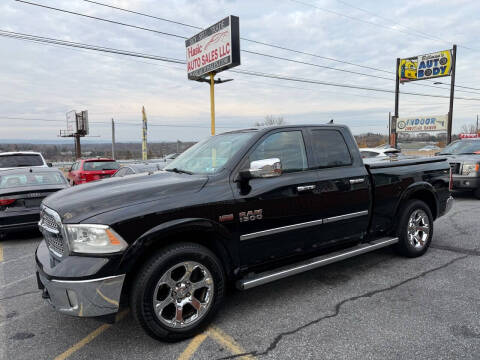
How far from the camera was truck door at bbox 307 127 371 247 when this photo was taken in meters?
3.83

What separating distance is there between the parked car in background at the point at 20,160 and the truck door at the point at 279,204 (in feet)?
32.8

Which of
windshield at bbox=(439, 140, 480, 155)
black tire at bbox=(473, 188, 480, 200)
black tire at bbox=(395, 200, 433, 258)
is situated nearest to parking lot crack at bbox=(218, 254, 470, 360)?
black tire at bbox=(395, 200, 433, 258)

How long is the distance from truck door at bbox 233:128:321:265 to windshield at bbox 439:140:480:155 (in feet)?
30.9

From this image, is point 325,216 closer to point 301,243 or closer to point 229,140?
point 301,243

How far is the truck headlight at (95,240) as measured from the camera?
257cm

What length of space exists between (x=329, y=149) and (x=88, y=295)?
299cm

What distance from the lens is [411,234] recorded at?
4836 mm

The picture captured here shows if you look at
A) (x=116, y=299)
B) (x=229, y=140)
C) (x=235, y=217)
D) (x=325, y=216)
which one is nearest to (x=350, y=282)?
(x=325, y=216)

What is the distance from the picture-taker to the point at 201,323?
2.99 metres

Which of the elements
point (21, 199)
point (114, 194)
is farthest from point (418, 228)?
point (21, 199)

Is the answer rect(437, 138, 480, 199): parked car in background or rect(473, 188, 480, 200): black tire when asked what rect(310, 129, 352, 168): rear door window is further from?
rect(473, 188, 480, 200): black tire

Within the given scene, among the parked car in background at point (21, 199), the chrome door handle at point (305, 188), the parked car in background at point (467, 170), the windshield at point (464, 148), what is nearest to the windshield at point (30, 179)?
the parked car in background at point (21, 199)

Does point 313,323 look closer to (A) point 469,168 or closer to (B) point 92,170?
(A) point 469,168

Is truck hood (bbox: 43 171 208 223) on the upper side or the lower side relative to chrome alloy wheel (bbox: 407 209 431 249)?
upper
